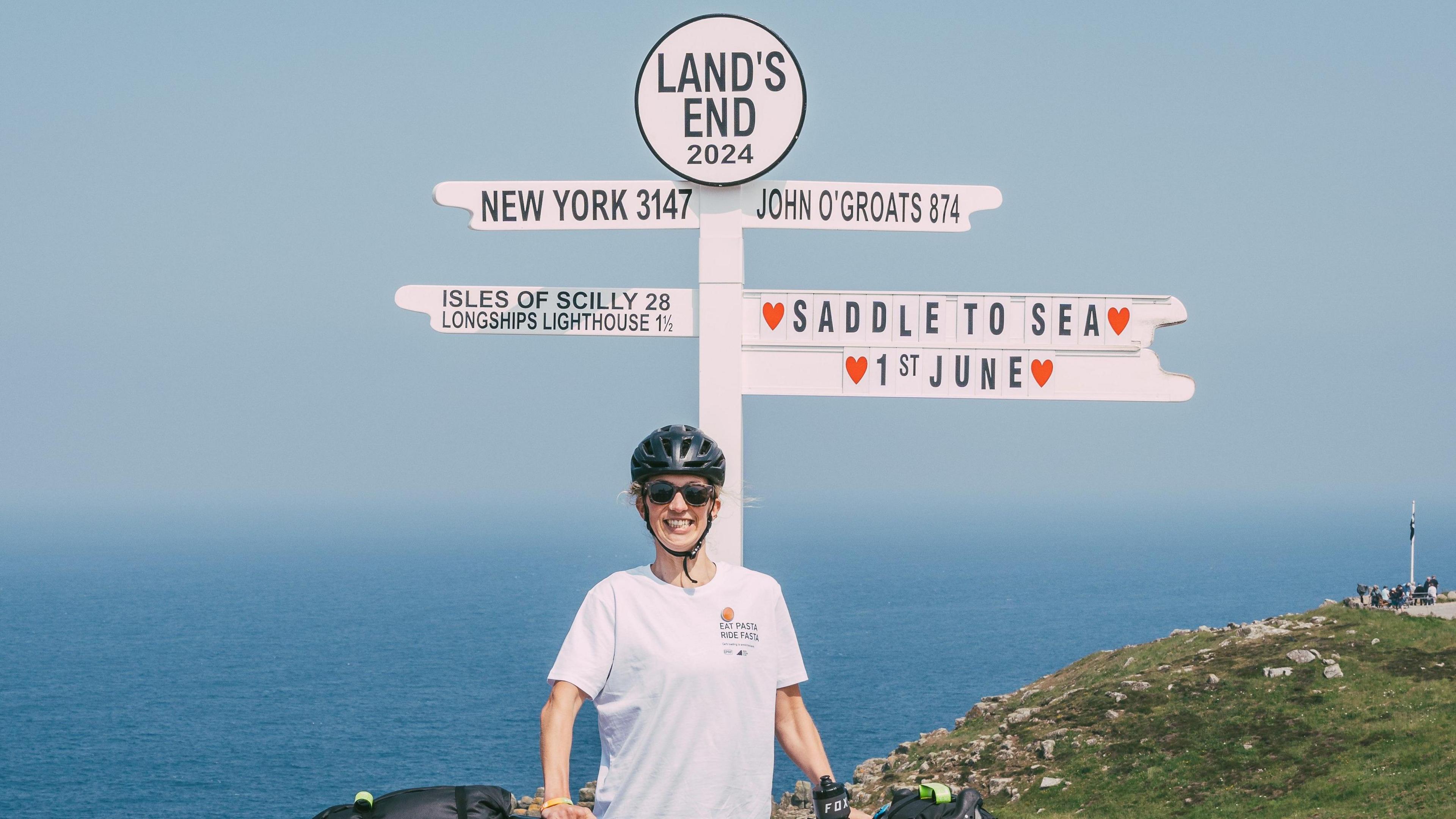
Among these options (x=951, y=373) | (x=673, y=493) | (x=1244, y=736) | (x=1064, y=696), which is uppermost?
(x=951, y=373)

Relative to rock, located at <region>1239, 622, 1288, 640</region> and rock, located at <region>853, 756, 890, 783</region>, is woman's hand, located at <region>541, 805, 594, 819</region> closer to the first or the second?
rock, located at <region>1239, 622, 1288, 640</region>

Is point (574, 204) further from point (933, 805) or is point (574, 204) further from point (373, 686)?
point (373, 686)

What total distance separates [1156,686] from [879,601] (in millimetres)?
157489

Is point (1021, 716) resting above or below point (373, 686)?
above

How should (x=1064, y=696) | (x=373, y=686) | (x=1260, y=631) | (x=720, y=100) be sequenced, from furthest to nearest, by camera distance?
(x=373, y=686) → (x=1064, y=696) → (x=1260, y=631) → (x=720, y=100)

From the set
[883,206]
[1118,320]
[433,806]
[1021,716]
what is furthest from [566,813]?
[1021,716]

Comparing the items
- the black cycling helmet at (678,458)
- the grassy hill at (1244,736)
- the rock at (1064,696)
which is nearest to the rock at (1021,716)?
the grassy hill at (1244,736)

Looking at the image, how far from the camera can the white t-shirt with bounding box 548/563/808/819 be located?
14.1 feet

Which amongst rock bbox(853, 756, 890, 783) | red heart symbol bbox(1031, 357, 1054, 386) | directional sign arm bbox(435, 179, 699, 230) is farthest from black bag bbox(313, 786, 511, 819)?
rock bbox(853, 756, 890, 783)

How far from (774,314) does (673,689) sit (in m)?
3.34

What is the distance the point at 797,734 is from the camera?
4.72 m

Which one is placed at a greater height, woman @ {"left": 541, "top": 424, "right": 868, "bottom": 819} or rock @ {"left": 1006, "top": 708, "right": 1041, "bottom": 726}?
woman @ {"left": 541, "top": 424, "right": 868, "bottom": 819}

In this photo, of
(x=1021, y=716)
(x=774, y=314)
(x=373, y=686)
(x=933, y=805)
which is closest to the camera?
(x=933, y=805)

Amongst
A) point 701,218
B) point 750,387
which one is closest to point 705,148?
point 701,218
